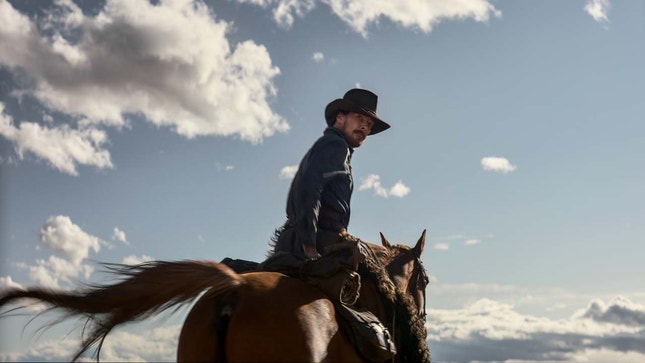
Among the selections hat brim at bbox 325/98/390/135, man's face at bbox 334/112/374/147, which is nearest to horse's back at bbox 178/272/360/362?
man's face at bbox 334/112/374/147

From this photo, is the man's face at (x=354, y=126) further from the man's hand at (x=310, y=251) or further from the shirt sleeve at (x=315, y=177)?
the man's hand at (x=310, y=251)

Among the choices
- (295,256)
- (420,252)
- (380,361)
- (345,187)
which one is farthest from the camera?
(420,252)

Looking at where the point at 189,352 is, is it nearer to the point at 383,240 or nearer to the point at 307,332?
the point at 307,332

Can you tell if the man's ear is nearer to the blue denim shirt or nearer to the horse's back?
the blue denim shirt

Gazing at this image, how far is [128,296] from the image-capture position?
6406mm

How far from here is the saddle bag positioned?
6.82 metres

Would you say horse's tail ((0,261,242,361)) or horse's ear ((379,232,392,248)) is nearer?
horse's tail ((0,261,242,361))

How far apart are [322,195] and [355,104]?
1489 mm

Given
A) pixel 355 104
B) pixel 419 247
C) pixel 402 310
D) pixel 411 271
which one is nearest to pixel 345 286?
pixel 402 310

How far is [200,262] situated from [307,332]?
1291 mm

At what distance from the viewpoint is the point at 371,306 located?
25.7ft

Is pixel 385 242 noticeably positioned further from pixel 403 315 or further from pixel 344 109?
pixel 344 109

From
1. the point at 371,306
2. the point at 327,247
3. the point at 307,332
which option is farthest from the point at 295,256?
the point at 307,332

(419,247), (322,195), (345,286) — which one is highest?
(322,195)
